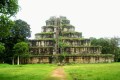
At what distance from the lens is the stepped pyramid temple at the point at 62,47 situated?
47.6 metres

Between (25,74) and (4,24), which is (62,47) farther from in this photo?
(4,24)

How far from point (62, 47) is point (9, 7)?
28.3 m

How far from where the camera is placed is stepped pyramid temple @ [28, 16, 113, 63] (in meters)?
47.6

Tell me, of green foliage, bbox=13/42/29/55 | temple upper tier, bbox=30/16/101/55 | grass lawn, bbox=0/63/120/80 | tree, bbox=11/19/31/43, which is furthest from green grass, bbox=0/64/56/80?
temple upper tier, bbox=30/16/101/55

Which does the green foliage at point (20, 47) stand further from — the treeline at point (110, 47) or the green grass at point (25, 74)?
the treeline at point (110, 47)

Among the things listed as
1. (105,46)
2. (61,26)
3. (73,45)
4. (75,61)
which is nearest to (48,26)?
(61,26)

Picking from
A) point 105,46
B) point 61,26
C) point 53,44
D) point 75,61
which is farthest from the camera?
point 105,46

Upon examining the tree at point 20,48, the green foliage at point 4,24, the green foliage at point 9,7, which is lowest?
the tree at point 20,48

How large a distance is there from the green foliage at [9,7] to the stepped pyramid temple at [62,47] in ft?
82.4

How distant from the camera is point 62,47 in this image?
1961 inches

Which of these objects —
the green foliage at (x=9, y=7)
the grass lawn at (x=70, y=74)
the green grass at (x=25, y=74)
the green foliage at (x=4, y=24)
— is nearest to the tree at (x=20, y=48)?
the green grass at (x=25, y=74)

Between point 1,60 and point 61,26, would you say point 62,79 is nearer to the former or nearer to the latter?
point 1,60

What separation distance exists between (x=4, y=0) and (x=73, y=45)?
29967mm

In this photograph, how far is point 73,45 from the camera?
50.2 meters
